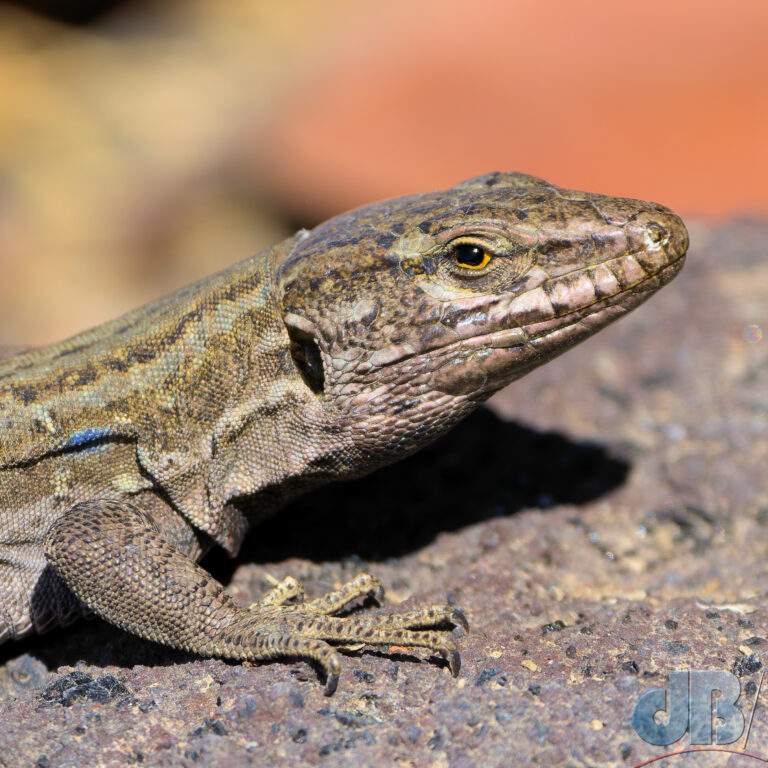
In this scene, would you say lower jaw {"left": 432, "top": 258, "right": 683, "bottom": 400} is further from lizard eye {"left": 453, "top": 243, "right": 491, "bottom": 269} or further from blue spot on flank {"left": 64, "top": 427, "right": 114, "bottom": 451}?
blue spot on flank {"left": 64, "top": 427, "right": 114, "bottom": 451}

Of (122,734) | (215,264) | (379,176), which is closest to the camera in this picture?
(122,734)

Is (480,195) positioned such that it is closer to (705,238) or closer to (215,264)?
(705,238)

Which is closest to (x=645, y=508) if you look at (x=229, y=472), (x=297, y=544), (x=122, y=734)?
(x=297, y=544)

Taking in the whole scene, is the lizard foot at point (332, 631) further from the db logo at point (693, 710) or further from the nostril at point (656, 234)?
the nostril at point (656, 234)

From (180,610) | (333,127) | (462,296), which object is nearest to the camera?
(180,610)

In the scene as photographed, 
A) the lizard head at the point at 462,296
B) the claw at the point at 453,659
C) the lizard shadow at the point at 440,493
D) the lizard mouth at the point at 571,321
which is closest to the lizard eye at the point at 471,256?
the lizard head at the point at 462,296

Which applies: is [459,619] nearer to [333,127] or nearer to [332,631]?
[332,631]

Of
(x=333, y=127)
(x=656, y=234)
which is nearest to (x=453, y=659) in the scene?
(x=656, y=234)
